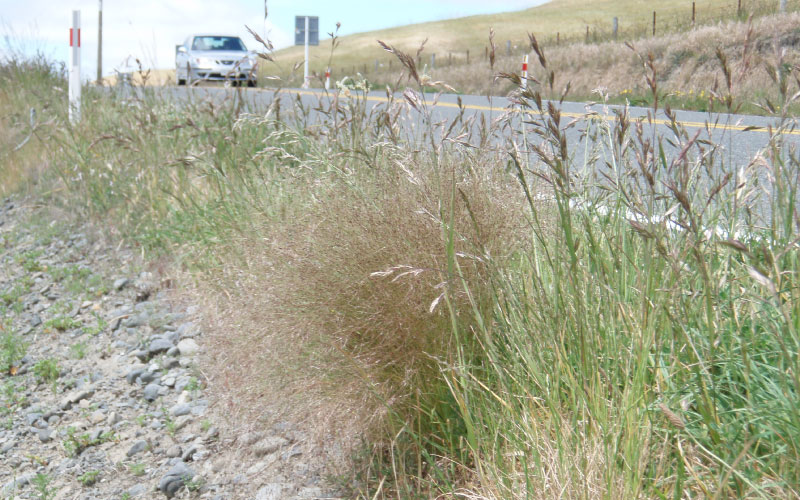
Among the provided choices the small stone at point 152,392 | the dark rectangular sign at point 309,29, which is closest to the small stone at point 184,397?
the small stone at point 152,392

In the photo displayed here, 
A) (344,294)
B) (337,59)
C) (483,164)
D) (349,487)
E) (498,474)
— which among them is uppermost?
(337,59)

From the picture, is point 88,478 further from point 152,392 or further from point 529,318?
point 529,318

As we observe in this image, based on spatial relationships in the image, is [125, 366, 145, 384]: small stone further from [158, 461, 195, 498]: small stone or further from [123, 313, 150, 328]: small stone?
[158, 461, 195, 498]: small stone

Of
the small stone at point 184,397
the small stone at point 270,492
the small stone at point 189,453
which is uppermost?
the small stone at point 184,397

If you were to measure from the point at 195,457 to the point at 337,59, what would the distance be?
164 feet

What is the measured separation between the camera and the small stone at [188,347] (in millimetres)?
3512

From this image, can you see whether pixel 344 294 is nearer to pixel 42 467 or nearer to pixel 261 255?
pixel 261 255

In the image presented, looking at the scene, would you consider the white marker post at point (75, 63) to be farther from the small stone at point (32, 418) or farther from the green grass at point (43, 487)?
the green grass at point (43, 487)

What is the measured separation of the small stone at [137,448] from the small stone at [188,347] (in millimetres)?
606

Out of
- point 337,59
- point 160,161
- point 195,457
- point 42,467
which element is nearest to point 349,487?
point 195,457

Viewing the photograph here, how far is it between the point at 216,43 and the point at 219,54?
159cm

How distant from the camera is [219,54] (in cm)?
1500

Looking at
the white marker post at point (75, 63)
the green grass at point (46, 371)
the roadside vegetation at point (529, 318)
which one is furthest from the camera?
the white marker post at point (75, 63)

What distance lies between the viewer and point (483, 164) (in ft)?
8.26
